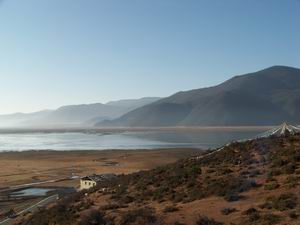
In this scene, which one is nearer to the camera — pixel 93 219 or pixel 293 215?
pixel 293 215

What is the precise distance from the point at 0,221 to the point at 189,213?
16642 millimetres

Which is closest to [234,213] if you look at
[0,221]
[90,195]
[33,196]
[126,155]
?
[90,195]

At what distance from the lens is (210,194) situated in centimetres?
2012

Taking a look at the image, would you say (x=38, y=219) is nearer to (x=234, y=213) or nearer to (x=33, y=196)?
(x=234, y=213)

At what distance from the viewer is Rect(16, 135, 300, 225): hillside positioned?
16555 millimetres

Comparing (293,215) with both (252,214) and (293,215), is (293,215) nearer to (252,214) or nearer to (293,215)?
(293,215)

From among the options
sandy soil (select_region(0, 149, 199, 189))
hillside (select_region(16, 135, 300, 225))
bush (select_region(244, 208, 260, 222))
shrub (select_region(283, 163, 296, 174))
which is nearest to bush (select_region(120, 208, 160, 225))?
hillside (select_region(16, 135, 300, 225))

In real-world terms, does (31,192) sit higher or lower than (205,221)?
lower

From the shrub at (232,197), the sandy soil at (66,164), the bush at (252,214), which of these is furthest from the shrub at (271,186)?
the sandy soil at (66,164)

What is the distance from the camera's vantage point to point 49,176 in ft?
194

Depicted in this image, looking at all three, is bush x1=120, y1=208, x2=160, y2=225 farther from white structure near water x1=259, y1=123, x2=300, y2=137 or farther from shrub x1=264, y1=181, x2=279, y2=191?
white structure near water x1=259, y1=123, x2=300, y2=137

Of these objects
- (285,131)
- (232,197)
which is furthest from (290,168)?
(285,131)

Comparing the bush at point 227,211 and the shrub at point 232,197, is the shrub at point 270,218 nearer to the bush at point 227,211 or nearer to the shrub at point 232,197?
the bush at point 227,211

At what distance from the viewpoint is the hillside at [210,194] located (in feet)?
54.3
